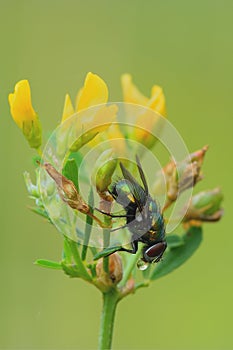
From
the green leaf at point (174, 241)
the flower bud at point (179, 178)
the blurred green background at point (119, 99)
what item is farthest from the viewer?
the blurred green background at point (119, 99)

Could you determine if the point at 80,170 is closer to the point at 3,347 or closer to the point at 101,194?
the point at 101,194

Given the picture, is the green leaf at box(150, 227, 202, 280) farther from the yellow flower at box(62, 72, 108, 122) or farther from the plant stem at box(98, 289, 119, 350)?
the yellow flower at box(62, 72, 108, 122)

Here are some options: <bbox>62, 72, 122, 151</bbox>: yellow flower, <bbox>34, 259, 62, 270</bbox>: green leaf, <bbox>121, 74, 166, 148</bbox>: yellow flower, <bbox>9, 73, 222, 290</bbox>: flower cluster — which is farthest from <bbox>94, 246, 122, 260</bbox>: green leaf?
<bbox>121, 74, 166, 148</bbox>: yellow flower

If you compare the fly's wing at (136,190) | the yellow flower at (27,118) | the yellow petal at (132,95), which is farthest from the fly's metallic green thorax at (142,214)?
the yellow petal at (132,95)

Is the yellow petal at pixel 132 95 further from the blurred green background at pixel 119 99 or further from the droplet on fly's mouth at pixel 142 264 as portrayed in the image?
the blurred green background at pixel 119 99

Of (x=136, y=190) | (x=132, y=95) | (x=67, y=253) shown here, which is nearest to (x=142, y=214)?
(x=136, y=190)
